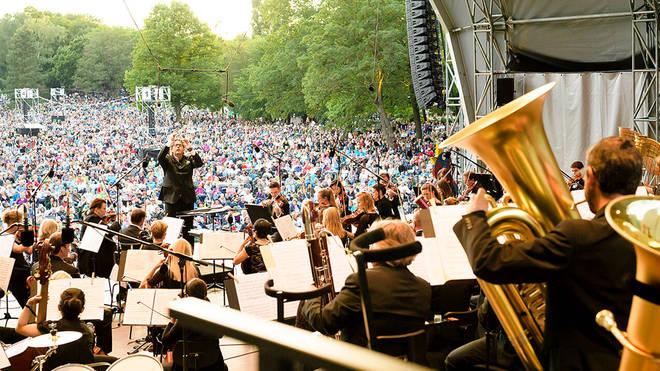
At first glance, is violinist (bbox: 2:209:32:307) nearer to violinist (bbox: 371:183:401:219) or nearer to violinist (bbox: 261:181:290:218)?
violinist (bbox: 261:181:290:218)

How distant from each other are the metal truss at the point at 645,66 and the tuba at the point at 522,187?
336 inches

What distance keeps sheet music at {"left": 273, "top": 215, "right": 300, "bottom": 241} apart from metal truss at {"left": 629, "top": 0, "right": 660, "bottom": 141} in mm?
6493

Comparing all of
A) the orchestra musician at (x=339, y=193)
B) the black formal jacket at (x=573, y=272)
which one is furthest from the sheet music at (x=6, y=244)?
the black formal jacket at (x=573, y=272)

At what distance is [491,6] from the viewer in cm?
1173

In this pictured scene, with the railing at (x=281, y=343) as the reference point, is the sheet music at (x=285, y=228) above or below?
below

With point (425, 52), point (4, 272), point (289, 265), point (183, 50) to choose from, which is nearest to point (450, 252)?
point (289, 265)

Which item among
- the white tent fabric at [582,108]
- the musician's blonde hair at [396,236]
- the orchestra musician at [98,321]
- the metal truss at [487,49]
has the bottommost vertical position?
the orchestra musician at [98,321]

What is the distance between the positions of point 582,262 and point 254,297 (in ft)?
8.23

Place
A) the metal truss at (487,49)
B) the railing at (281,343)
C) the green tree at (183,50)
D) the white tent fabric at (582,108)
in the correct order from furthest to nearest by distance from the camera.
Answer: the green tree at (183,50)
the metal truss at (487,49)
the white tent fabric at (582,108)
the railing at (281,343)

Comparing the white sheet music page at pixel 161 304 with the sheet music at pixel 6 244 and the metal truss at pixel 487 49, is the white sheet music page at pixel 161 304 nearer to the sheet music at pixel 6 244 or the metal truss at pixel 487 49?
the sheet music at pixel 6 244

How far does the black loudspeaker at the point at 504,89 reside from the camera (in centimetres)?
1138

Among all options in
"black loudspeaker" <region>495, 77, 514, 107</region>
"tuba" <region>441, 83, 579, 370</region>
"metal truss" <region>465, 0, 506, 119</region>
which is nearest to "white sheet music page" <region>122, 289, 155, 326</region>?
"tuba" <region>441, 83, 579, 370</region>

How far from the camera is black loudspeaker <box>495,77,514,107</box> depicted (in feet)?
37.3

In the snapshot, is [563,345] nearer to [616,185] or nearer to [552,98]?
[616,185]
